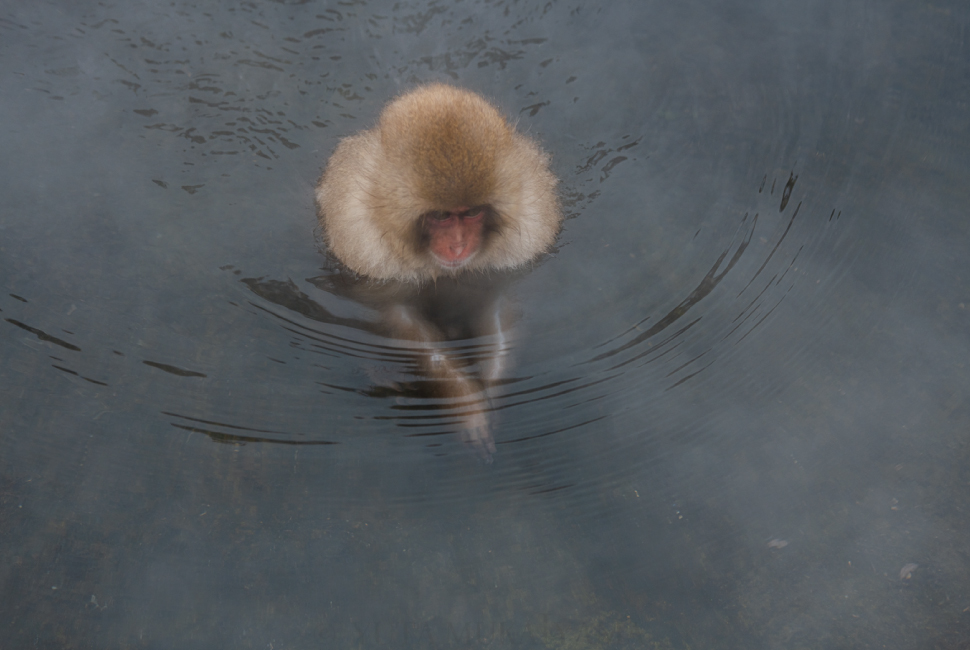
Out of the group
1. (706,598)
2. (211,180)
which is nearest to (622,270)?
(706,598)

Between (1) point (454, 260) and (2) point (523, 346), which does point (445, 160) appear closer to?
(1) point (454, 260)

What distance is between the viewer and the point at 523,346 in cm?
300

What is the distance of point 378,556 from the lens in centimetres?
240

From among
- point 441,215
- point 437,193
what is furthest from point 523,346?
point 437,193

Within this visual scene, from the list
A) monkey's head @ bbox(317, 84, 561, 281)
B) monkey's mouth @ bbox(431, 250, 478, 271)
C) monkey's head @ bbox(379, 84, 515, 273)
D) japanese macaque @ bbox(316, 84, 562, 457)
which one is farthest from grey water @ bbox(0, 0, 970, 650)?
monkey's head @ bbox(379, 84, 515, 273)

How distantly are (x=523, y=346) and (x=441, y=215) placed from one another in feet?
2.18

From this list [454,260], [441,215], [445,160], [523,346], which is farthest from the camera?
[523,346]

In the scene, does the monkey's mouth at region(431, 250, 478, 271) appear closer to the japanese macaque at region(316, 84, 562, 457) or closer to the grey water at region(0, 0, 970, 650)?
the japanese macaque at region(316, 84, 562, 457)

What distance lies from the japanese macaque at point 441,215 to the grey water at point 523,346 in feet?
0.50

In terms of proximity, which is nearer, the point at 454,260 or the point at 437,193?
the point at 437,193

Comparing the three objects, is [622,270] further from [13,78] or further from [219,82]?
[13,78]

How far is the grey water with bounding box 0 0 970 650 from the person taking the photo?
233cm

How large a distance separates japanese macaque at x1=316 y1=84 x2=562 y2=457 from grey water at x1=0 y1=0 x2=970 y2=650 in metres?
0.15

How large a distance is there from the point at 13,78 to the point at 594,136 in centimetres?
300
